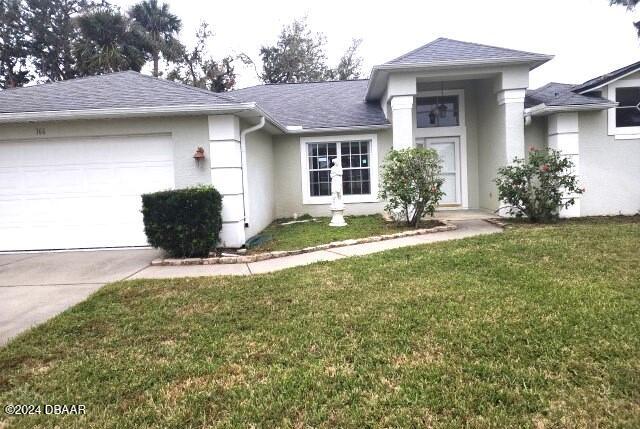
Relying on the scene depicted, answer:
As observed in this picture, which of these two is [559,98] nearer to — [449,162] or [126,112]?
[449,162]

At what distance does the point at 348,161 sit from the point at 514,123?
4435 millimetres

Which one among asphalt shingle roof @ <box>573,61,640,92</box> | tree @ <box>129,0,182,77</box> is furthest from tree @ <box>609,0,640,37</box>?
tree @ <box>129,0,182,77</box>

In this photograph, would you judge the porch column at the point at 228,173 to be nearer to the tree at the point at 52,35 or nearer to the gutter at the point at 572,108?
the gutter at the point at 572,108

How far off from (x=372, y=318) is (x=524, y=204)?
22.5ft

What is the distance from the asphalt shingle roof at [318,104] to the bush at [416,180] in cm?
299

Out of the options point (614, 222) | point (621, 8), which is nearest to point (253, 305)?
point (614, 222)

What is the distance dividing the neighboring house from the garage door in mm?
21

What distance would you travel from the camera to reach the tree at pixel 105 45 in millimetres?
20812

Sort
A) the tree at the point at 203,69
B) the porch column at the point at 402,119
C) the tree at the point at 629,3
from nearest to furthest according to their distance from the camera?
the porch column at the point at 402,119, the tree at the point at 629,3, the tree at the point at 203,69

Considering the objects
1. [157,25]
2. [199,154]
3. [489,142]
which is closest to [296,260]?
[199,154]

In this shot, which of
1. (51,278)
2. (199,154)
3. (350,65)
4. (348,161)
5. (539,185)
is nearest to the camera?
(51,278)

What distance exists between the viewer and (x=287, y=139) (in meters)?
12.4

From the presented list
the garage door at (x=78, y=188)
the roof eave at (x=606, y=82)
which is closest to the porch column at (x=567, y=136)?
the roof eave at (x=606, y=82)

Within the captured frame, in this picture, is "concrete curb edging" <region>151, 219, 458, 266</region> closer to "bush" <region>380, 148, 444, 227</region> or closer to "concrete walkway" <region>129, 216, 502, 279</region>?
"concrete walkway" <region>129, 216, 502, 279</region>
